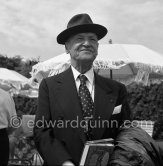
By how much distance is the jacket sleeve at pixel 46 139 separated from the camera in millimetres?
2029

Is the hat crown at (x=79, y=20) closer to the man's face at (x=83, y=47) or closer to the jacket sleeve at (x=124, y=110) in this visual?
the man's face at (x=83, y=47)

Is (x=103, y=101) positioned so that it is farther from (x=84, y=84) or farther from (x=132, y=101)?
(x=132, y=101)

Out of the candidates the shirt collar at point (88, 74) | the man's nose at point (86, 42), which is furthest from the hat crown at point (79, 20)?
the shirt collar at point (88, 74)

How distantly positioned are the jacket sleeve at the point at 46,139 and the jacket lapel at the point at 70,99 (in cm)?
10

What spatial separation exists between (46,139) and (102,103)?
0.47 meters

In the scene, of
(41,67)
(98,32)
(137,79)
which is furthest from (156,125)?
(98,32)

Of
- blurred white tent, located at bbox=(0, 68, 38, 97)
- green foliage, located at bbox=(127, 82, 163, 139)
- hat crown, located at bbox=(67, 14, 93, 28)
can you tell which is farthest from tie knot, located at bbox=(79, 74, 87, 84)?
blurred white tent, located at bbox=(0, 68, 38, 97)

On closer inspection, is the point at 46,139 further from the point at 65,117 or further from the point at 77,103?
the point at 77,103

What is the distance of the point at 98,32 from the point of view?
250cm

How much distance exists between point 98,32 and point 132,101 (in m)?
5.93

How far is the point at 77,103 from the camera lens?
2.28 metres

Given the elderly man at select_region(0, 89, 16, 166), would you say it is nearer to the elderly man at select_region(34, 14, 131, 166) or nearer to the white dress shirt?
the elderly man at select_region(34, 14, 131, 166)

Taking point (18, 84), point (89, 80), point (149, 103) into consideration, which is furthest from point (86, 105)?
point (18, 84)

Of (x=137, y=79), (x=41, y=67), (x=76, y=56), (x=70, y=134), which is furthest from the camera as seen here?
(x=137, y=79)
